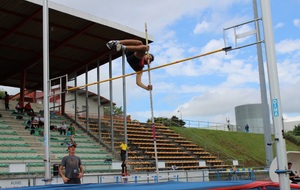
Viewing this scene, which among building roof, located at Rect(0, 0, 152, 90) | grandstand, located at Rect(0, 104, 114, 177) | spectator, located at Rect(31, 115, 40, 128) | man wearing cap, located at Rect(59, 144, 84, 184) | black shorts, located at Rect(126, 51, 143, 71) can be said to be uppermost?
building roof, located at Rect(0, 0, 152, 90)

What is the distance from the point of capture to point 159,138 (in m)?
25.2

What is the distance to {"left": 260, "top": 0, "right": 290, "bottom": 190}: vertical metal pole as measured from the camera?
5158 millimetres

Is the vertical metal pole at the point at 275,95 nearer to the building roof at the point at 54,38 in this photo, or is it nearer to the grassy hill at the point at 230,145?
the building roof at the point at 54,38

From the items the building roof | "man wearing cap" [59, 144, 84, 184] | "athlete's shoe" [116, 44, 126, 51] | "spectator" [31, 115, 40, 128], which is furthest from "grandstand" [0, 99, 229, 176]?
"athlete's shoe" [116, 44, 126, 51]

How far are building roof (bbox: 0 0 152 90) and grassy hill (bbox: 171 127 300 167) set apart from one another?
10.9 meters

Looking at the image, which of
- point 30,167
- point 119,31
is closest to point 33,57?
point 119,31

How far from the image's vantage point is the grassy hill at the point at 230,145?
89.8ft

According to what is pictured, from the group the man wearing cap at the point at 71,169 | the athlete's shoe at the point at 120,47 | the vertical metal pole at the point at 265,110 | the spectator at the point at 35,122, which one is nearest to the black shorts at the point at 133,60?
the athlete's shoe at the point at 120,47

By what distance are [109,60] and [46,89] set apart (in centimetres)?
868

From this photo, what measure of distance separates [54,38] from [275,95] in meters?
13.7

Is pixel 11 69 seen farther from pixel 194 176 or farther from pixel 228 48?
pixel 228 48

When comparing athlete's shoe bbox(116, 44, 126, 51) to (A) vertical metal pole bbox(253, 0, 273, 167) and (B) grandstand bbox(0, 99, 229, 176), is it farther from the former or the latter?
(B) grandstand bbox(0, 99, 229, 176)

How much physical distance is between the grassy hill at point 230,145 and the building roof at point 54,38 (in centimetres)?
1092

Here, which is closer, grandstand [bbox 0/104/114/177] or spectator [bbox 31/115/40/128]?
grandstand [bbox 0/104/114/177]
